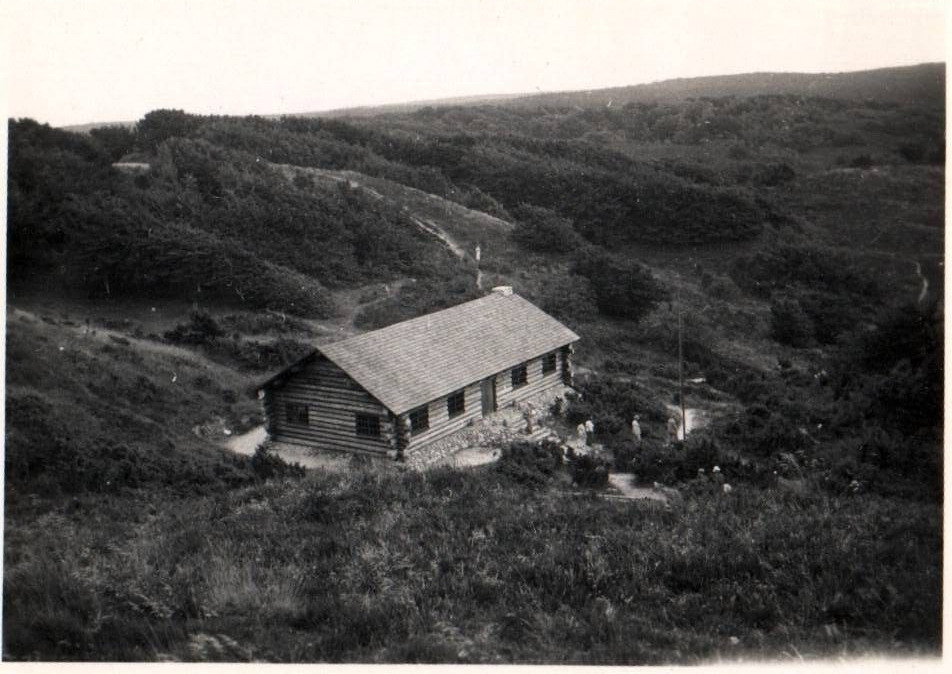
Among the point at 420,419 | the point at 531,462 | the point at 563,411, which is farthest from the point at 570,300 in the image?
the point at 531,462

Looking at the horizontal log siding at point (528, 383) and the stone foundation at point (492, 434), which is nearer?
the stone foundation at point (492, 434)

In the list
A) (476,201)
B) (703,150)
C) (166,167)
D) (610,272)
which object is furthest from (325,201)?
(703,150)

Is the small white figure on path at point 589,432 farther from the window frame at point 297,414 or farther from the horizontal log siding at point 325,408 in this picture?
the window frame at point 297,414

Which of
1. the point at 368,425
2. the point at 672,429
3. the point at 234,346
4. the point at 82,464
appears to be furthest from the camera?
the point at 234,346

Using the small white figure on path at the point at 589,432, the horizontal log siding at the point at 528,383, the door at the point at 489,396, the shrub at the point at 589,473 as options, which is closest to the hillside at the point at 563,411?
the shrub at the point at 589,473

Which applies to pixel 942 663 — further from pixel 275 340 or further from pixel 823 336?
pixel 823 336

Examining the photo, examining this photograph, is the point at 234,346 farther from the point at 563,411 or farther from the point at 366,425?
the point at 563,411
